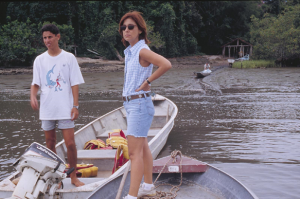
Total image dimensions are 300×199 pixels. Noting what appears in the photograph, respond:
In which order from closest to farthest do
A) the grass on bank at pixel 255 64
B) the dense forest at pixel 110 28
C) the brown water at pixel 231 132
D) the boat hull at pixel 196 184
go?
1. the boat hull at pixel 196 184
2. the brown water at pixel 231 132
3. the dense forest at pixel 110 28
4. the grass on bank at pixel 255 64

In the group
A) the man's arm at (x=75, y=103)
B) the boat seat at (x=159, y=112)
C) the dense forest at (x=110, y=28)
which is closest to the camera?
the man's arm at (x=75, y=103)

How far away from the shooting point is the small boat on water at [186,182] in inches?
116

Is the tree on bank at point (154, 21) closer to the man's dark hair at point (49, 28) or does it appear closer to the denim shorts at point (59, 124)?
the man's dark hair at point (49, 28)

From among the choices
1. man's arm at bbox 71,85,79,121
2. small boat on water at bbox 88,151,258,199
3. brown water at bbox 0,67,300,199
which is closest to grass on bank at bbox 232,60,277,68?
brown water at bbox 0,67,300,199

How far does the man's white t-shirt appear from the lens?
3.08 m

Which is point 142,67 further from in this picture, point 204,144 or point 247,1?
point 247,1

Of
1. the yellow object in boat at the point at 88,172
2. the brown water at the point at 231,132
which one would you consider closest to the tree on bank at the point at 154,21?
the brown water at the point at 231,132

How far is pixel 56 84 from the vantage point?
3102mm

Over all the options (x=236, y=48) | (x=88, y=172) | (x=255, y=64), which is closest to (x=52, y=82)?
(x=88, y=172)

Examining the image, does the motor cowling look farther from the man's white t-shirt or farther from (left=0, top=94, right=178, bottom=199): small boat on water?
the man's white t-shirt

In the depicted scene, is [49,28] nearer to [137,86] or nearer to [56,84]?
[56,84]

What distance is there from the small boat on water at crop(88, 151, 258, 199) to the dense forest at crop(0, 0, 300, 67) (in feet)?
83.1

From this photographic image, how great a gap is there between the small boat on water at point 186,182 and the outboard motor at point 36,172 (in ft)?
1.48

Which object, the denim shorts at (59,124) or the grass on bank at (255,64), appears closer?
the denim shorts at (59,124)
